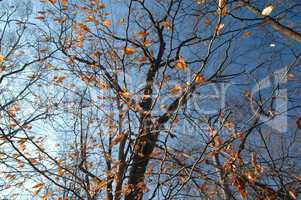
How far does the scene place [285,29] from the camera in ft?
15.2

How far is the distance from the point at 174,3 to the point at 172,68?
1232mm

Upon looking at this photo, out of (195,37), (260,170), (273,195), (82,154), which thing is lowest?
(273,195)

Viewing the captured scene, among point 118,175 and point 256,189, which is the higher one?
point 118,175

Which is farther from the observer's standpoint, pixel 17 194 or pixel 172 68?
pixel 17 194

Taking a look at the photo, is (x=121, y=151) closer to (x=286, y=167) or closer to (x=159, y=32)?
(x=286, y=167)

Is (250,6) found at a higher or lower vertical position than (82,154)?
higher

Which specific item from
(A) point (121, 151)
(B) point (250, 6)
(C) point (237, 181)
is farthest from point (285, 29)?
(A) point (121, 151)

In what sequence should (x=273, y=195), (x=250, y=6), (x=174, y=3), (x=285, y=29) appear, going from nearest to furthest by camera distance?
(x=273, y=195), (x=285, y=29), (x=250, y=6), (x=174, y=3)

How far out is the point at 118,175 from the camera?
3947 mm

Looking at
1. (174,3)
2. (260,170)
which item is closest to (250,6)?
(174,3)

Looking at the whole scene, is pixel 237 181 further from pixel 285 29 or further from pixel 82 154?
pixel 82 154

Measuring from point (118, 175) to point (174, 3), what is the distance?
352 centimetres

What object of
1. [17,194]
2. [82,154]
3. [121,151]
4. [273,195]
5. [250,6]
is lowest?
[273,195]

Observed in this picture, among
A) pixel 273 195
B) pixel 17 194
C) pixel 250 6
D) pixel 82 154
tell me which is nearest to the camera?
pixel 273 195
